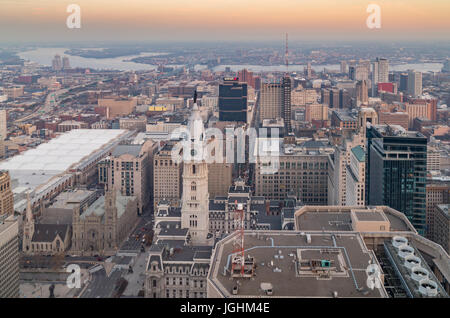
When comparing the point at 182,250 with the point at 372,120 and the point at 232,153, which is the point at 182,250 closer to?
the point at 372,120

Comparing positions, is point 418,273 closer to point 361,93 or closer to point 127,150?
point 127,150

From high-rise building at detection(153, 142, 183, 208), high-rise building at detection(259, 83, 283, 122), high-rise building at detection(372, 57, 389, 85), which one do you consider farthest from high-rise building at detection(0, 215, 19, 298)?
high-rise building at detection(372, 57, 389, 85)

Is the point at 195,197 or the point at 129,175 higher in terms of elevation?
the point at 195,197

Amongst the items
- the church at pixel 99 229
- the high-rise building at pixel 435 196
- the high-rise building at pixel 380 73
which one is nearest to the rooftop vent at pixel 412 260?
the high-rise building at pixel 435 196

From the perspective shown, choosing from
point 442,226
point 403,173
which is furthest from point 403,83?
point 403,173

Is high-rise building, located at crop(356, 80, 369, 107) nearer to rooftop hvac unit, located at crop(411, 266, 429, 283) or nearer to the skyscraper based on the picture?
the skyscraper
